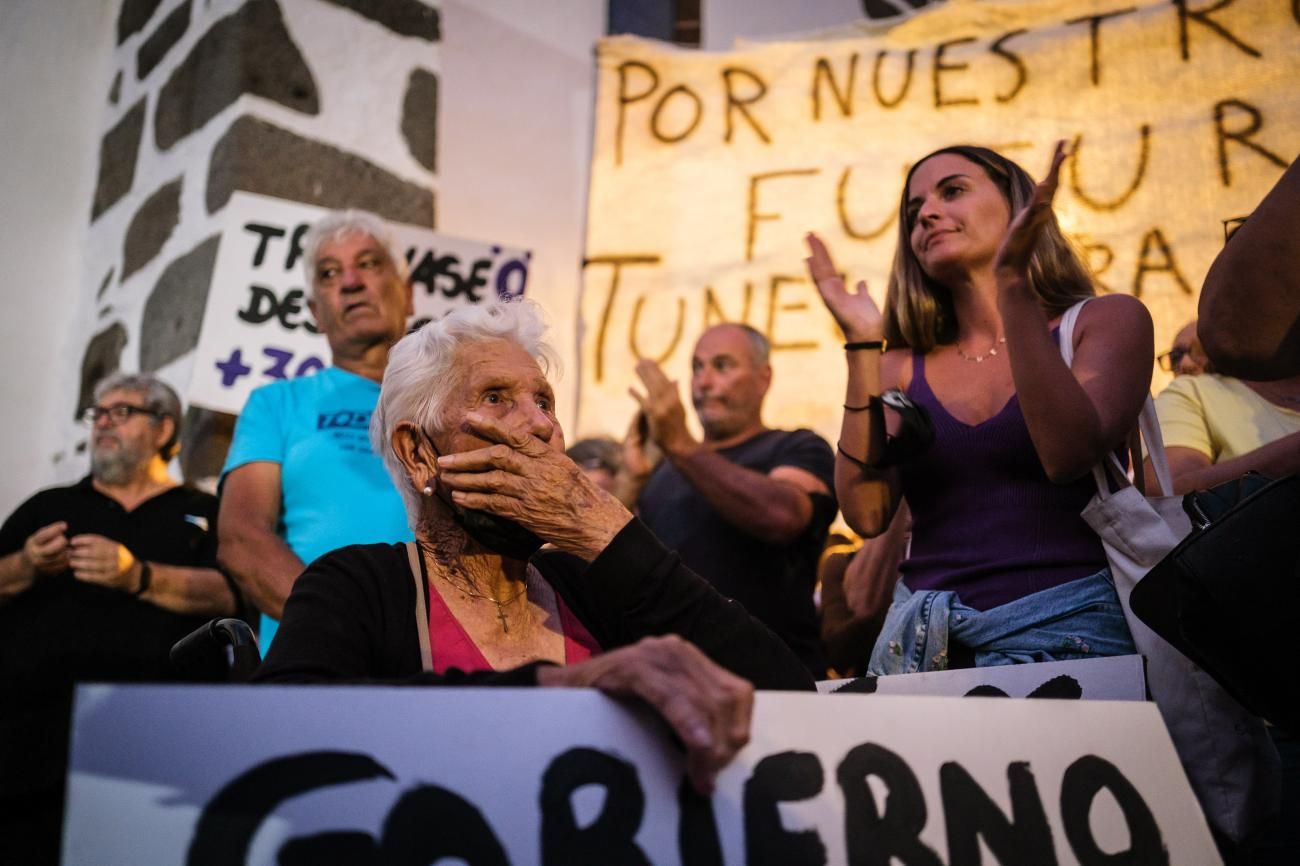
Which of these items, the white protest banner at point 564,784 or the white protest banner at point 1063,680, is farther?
the white protest banner at point 1063,680

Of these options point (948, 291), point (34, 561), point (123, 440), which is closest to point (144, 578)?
point (34, 561)

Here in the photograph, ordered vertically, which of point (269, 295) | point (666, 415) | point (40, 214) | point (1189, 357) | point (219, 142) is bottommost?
point (666, 415)

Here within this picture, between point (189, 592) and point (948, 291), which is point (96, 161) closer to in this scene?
point (189, 592)

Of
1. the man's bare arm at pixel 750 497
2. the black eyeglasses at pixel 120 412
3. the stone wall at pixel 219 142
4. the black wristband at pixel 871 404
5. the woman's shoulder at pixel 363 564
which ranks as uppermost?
the stone wall at pixel 219 142

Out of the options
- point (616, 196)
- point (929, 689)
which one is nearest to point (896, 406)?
point (929, 689)

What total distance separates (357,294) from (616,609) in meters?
1.96

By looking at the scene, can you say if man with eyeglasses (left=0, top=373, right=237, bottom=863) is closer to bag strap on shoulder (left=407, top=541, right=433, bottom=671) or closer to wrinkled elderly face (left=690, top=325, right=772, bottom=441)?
wrinkled elderly face (left=690, top=325, right=772, bottom=441)

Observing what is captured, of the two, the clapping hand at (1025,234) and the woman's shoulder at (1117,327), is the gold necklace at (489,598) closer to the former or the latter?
the clapping hand at (1025,234)

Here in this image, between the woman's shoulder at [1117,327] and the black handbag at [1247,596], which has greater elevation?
the woman's shoulder at [1117,327]

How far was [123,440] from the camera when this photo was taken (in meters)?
3.75

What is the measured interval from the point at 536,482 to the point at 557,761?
58 centimetres

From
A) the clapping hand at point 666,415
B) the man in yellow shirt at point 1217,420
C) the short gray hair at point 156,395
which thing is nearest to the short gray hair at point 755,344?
the clapping hand at point 666,415

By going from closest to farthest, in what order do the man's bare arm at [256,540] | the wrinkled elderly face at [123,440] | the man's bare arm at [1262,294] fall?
the man's bare arm at [1262,294] → the man's bare arm at [256,540] → the wrinkled elderly face at [123,440]

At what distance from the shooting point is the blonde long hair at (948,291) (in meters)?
2.34
